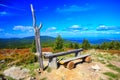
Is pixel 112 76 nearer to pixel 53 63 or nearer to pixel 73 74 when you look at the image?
pixel 73 74

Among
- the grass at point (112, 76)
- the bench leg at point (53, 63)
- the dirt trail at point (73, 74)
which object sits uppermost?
the bench leg at point (53, 63)

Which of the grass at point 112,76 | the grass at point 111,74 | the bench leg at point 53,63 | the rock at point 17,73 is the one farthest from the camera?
the bench leg at point 53,63

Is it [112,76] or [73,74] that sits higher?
[73,74]

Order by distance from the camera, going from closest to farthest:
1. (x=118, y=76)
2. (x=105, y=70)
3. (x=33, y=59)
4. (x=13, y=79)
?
(x=13, y=79), (x=118, y=76), (x=105, y=70), (x=33, y=59)

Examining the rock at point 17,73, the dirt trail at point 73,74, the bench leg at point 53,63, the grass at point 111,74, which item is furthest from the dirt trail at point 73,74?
the rock at point 17,73

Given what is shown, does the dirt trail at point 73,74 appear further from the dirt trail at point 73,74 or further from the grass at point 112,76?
the grass at point 112,76

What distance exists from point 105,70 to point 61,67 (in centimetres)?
348

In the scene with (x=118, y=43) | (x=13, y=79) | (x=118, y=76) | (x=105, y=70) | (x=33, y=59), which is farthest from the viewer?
(x=118, y=43)

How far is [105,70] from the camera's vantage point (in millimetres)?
13148

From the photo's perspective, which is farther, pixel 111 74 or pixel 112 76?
pixel 111 74

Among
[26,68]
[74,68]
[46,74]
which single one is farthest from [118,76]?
[26,68]

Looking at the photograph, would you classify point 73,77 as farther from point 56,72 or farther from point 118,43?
point 118,43

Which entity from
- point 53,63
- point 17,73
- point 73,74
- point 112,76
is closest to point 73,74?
point 73,74

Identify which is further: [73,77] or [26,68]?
[26,68]
